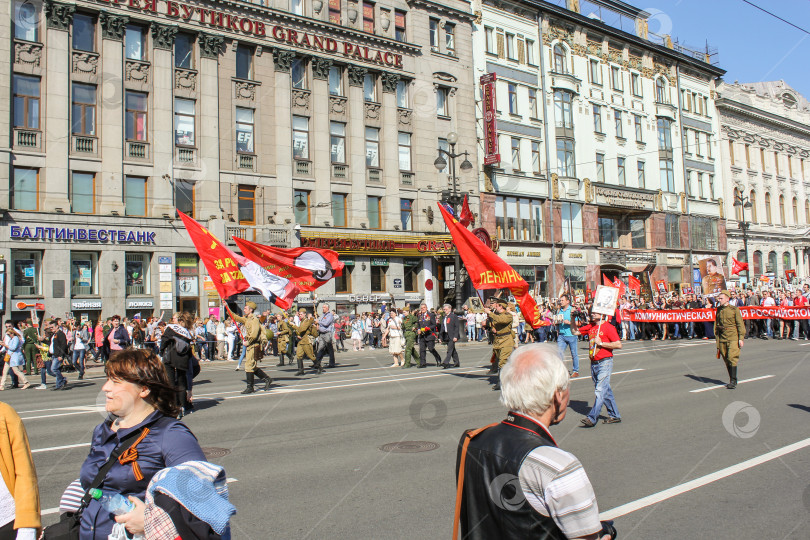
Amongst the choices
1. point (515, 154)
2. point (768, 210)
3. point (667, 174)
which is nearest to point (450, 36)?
point (515, 154)

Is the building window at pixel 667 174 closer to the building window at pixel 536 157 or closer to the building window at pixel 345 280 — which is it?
the building window at pixel 536 157

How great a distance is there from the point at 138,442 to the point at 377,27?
37.0 m

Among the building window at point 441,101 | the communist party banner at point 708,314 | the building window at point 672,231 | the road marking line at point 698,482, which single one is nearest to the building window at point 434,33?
the building window at point 441,101

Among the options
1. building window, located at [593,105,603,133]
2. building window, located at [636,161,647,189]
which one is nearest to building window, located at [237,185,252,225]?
building window, located at [593,105,603,133]

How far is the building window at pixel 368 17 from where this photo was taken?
36844mm

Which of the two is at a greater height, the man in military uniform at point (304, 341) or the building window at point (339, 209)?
the building window at point (339, 209)

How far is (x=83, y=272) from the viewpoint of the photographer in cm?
2733

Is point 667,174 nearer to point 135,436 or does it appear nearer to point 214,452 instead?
point 214,452

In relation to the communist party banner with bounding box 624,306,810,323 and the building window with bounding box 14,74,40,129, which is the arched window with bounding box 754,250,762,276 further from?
the building window with bounding box 14,74,40,129

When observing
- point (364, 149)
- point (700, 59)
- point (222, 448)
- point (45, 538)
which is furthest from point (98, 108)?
point (700, 59)

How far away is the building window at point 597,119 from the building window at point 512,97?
8.19 meters

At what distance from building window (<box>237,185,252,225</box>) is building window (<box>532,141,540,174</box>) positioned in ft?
66.8

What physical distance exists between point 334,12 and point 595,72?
2246 cm

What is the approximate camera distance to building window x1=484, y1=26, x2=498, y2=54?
139 ft
